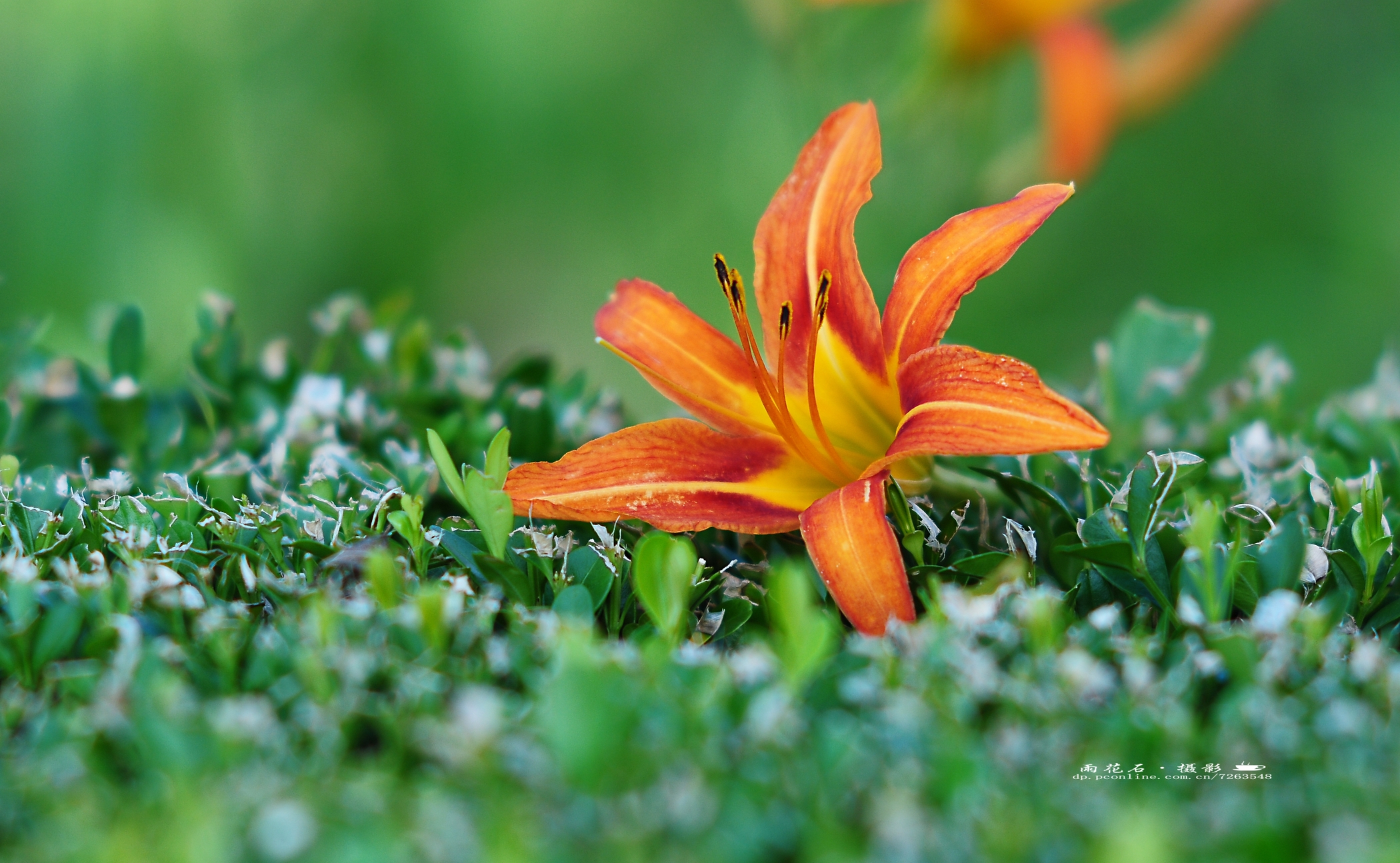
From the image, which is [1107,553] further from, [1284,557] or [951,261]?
[951,261]

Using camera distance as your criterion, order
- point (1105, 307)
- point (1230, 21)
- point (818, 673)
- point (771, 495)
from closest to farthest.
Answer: point (818, 673) → point (771, 495) → point (1230, 21) → point (1105, 307)

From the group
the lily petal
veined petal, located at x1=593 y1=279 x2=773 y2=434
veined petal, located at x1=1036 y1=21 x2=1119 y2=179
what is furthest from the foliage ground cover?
the lily petal

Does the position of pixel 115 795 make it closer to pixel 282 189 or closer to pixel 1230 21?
pixel 1230 21

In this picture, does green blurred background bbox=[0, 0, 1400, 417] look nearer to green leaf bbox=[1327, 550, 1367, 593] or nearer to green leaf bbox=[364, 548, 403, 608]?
green leaf bbox=[1327, 550, 1367, 593]

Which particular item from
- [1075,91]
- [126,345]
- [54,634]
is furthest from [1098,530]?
[1075,91]

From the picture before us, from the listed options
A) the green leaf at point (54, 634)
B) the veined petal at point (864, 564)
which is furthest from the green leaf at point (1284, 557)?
the green leaf at point (54, 634)

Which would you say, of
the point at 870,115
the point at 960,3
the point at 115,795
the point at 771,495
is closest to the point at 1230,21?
the point at 960,3

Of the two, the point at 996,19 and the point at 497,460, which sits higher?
the point at 996,19
